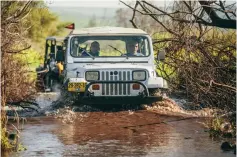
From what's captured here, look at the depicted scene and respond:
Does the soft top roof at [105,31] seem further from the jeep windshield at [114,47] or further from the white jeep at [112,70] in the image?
the jeep windshield at [114,47]

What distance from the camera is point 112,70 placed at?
1587 centimetres

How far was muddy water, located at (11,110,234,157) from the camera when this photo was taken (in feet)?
37.0

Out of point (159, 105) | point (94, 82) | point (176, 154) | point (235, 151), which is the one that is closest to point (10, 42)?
point (176, 154)

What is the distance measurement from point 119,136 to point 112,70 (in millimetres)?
3071

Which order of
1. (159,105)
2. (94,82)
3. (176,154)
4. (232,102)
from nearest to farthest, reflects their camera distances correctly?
(176,154)
(232,102)
(94,82)
(159,105)

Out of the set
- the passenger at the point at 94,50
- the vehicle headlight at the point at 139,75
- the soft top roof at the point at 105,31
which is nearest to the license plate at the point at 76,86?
the vehicle headlight at the point at 139,75

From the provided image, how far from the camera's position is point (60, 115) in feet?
52.4

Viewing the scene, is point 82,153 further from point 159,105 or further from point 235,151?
point 159,105

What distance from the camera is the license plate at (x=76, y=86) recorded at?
15.8 metres

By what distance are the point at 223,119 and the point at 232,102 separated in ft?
2.90

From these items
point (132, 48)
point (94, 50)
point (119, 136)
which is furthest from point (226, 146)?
point (94, 50)

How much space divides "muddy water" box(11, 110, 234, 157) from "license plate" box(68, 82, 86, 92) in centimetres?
55

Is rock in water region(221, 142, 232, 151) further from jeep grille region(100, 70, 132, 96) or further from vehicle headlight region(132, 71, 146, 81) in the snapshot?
vehicle headlight region(132, 71, 146, 81)

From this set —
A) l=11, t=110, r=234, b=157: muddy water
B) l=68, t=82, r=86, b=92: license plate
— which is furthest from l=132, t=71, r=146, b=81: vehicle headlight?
l=68, t=82, r=86, b=92: license plate
